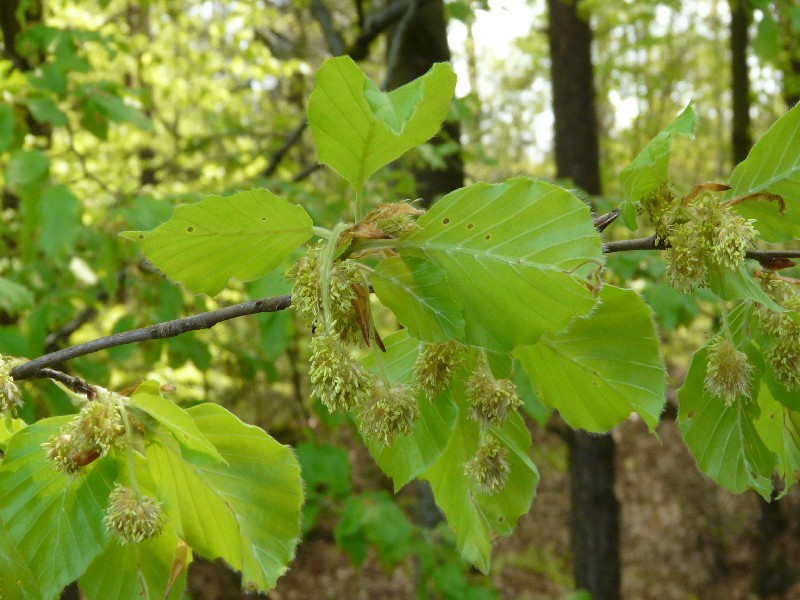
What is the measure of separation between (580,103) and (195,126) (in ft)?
16.4

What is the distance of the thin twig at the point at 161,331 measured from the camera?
1020 millimetres

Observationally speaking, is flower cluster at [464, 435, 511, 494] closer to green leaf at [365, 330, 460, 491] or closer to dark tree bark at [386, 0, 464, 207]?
green leaf at [365, 330, 460, 491]

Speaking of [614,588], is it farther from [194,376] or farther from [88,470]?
[88,470]

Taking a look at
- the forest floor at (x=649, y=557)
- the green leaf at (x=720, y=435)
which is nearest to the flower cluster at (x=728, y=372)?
the green leaf at (x=720, y=435)

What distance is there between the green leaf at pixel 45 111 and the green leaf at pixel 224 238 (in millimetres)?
2409

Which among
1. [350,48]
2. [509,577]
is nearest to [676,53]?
[509,577]

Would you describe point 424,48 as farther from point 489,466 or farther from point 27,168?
point 489,466

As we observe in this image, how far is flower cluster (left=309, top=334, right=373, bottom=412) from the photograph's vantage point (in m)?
0.91

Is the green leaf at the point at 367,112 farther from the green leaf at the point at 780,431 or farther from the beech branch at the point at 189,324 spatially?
the green leaf at the point at 780,431

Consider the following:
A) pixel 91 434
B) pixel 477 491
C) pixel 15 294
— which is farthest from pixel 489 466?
pixel 15 294

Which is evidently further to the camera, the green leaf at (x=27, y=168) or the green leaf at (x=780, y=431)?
the green leaf at (x=27, y=168)

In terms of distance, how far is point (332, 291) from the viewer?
919 mm

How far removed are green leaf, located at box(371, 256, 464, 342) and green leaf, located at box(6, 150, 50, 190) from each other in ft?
8.12

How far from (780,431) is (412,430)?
64 centimetres
